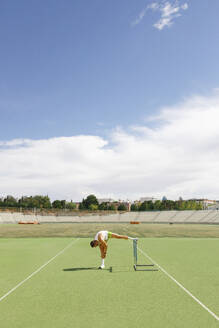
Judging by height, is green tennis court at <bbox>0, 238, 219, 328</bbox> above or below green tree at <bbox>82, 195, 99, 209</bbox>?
below

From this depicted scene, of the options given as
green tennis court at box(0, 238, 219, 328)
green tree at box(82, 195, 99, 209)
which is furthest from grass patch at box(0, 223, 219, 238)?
green tree at box(82, 195, 99, 209)

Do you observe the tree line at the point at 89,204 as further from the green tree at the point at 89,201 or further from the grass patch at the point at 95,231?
the grass patch at the point at 95,231

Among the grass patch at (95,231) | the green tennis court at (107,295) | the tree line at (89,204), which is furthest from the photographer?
the tree line at (89,204)

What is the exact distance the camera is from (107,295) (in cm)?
940

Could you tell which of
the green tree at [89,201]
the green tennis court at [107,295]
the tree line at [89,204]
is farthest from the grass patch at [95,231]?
the green tree at [89,201]

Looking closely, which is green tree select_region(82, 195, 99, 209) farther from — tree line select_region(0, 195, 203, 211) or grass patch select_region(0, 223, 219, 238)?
grass patch select_region(0, 223, 219, 238)

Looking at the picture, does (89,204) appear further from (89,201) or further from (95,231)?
(95,231)

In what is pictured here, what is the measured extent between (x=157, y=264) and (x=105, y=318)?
28.4ft

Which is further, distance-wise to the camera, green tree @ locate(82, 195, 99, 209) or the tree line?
green tree @ locate(82, 195, 99, 209)

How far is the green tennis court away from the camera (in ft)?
23.5

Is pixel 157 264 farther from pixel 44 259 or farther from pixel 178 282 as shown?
pixel 44 259

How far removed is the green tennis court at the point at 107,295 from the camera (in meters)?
7.15

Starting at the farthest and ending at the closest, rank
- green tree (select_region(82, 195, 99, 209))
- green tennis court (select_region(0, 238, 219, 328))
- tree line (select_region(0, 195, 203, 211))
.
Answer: green tree (select_region(82, 195, 99, 209))
tree line (select_region(0, 195, 203, 211))
green tennis court (select_region(0, 238, 219, 328))

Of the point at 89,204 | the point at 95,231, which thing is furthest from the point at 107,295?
the point at 89,204
